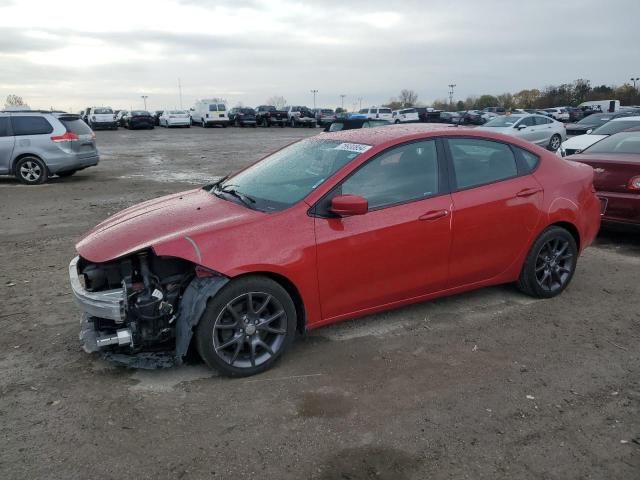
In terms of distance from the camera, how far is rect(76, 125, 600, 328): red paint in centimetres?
362

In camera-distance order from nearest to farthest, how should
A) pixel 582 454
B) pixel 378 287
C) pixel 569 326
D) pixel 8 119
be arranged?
pixel 582 454 → pixel 378 287 → pixel 569 326 → pixel 8 119

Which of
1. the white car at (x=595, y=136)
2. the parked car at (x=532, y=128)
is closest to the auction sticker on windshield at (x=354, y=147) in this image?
the white car at (x=595, y=136)

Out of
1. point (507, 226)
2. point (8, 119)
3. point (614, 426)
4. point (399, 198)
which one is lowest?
point (614, 426)

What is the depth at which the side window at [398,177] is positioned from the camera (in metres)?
4.04

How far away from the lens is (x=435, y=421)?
3188 mm

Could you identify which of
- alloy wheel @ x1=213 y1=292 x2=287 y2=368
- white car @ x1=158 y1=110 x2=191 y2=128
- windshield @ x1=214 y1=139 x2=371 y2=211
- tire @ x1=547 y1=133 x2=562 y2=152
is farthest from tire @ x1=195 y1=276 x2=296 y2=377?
white car @ x1=158 y1=110 x2=191 y2=128

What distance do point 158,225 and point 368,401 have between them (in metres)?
1.92

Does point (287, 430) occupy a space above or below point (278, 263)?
below

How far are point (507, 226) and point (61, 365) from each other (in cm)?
367

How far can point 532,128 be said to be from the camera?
1975 cm

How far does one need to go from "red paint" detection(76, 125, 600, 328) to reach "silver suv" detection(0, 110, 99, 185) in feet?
Result: 32.1

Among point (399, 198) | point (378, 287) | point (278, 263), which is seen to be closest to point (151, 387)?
point (278, 263)

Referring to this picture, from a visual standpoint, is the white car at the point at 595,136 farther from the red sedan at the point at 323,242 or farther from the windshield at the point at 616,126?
the red sedan at the point at 323,242

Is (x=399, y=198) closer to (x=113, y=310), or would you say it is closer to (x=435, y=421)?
(x=435, y=421)
